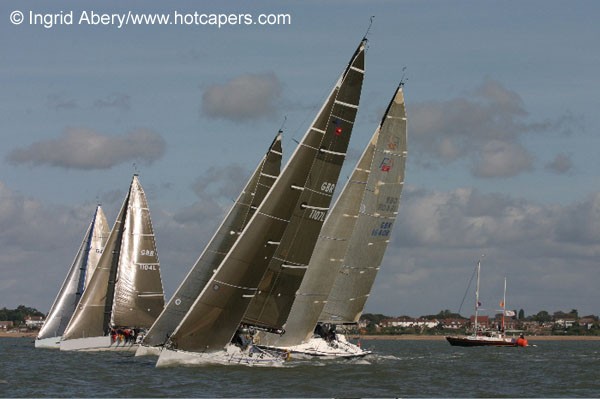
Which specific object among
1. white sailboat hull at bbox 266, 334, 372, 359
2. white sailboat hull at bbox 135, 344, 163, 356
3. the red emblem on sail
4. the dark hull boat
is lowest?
white sailboat hull at bbox 135, 344, 163, 356

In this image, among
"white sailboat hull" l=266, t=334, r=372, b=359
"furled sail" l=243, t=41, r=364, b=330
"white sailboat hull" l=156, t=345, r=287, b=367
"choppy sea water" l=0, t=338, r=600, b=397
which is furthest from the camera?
"white sailboat hull" l=266, t=334, r=372, b=359

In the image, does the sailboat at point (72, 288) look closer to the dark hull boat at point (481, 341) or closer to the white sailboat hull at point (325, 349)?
the white sailboat hull at point (325, 349)

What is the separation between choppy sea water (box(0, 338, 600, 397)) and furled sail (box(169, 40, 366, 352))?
1754 mm

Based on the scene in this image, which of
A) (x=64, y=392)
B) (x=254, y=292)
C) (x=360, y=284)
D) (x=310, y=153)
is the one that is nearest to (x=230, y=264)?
(x=254, y=292)

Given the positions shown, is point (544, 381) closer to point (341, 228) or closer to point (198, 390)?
point (341, 228)

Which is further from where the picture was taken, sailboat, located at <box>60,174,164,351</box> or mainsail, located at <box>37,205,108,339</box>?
mainsail, located at <box>37,205,108,339</box>

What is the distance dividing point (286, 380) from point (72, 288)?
116 feet

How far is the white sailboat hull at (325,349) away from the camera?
193ft

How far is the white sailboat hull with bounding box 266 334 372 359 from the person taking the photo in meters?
58.9

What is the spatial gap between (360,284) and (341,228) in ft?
16.0

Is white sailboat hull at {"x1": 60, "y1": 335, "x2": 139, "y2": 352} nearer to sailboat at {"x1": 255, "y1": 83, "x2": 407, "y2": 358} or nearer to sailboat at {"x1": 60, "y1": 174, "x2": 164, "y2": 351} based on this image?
sailboat at {"x1": 60, "y1": 174, "x2": 164, "y2": 351}

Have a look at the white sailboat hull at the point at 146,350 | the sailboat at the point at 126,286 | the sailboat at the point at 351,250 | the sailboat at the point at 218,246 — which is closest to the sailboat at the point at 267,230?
the sailboat at the point at 218,246

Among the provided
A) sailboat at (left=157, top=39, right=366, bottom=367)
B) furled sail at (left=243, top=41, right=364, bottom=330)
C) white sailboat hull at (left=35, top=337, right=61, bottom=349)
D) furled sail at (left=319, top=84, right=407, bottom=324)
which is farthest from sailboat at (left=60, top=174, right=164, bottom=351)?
sailboat at (left=157, top=39, right=366, bottom=367)

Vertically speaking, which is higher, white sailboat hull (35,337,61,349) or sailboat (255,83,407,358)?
sailboat (255,83,407,358)
